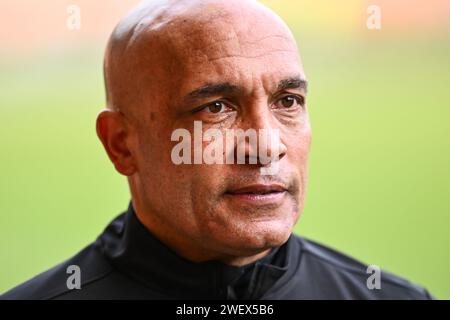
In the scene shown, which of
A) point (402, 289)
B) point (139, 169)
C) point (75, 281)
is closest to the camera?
point (139, 169)

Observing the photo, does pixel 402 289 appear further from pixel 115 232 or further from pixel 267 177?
pixel 115 232

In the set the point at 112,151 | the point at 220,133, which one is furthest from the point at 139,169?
the point at 220,133

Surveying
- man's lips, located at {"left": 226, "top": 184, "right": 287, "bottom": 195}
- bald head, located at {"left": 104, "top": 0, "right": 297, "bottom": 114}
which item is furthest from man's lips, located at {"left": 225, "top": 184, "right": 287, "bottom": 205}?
bald head, located at {"left": 104, "top": 0, "right": 297, "bottom": 114}

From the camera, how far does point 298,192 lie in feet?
6.20

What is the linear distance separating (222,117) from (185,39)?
22 centimetres

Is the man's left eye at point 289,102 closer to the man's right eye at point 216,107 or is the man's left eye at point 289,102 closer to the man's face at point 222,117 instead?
the man's face at point 222,117

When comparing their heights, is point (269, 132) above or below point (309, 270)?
above

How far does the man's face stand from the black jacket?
15 cm

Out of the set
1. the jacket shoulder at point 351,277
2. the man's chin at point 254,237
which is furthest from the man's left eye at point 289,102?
the jacket shoulder at point 351,277

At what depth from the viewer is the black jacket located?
77.6 inches

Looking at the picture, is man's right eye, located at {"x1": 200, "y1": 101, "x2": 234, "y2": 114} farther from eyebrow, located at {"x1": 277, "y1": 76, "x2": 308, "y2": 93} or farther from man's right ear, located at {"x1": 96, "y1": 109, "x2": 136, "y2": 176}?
man's right ear, located at {"x1": 96, "y1": 109, "x2": 136, "y2": 176}

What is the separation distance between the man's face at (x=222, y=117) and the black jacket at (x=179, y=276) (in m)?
0.15

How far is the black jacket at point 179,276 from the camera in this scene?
1.97 metres

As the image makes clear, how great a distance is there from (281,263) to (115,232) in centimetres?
52
